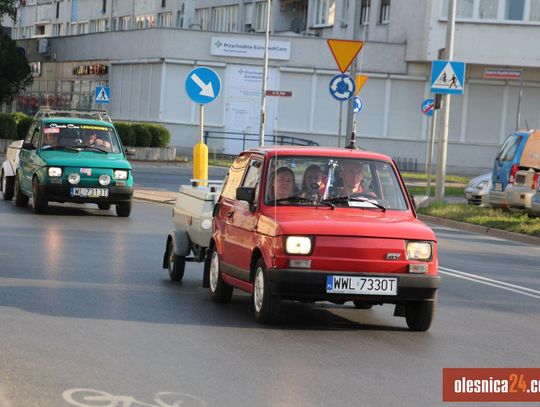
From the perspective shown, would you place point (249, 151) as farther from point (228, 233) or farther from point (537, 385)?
point (537, 385)

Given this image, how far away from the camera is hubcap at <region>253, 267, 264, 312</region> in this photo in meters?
12.1

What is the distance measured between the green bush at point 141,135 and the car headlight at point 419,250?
4070cm

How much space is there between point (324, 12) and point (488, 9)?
10.6 m

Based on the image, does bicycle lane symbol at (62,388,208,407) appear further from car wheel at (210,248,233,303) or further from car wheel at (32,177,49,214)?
car wheel at (32,177,49,214)

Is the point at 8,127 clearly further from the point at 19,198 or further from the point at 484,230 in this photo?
the point at 484,230

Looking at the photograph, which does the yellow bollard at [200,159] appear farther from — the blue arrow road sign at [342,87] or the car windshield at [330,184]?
the car windshield at [330,184]

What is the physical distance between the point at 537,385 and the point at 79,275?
22.2 feet

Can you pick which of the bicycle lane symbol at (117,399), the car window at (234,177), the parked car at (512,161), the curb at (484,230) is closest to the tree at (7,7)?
the parked car at (512,161)

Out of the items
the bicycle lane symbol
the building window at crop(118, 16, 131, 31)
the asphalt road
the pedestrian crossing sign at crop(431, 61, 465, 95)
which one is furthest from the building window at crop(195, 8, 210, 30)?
the bicycle lane symbol

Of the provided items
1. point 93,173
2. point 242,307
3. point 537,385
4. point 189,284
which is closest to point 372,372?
point 537,385

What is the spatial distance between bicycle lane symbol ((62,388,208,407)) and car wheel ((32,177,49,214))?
16187mm

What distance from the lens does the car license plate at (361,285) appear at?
38.6 ft

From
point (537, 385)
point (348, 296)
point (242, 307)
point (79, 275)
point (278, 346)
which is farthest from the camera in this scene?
point (79, 275)

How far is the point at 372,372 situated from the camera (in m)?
9.78
